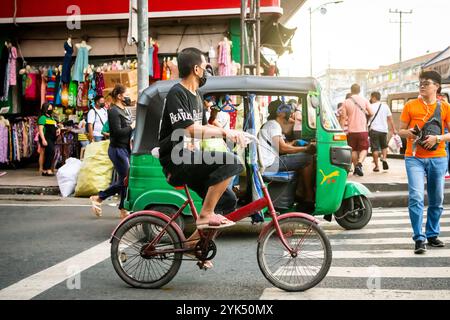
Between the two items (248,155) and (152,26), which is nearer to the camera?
(248,155)

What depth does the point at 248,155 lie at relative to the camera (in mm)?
6988

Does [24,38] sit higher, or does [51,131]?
[24,38]

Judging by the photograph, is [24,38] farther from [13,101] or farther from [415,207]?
[415,207]

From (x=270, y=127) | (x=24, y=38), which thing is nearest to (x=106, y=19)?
(x=24, y=38)

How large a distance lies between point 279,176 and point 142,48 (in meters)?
4.35

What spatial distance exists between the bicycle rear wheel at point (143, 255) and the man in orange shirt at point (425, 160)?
9.43ft

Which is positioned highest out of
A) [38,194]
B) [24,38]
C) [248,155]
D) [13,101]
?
[24,38]

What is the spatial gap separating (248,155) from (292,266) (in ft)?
7.58

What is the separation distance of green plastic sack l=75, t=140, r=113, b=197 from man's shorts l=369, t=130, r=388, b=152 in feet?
21.7

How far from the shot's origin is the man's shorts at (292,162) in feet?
24.2

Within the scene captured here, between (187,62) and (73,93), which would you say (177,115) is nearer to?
(187,62)

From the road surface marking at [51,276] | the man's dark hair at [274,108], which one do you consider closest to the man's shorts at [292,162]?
the man's dark hair at [274,108]

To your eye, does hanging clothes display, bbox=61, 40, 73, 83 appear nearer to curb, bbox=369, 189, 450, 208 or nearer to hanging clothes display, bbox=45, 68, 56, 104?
hanging clothes display, bbox=45, 68, 56, 104

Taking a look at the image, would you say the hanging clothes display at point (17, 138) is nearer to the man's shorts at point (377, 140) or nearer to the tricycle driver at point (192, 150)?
the man's shorts at point (377, 140)
